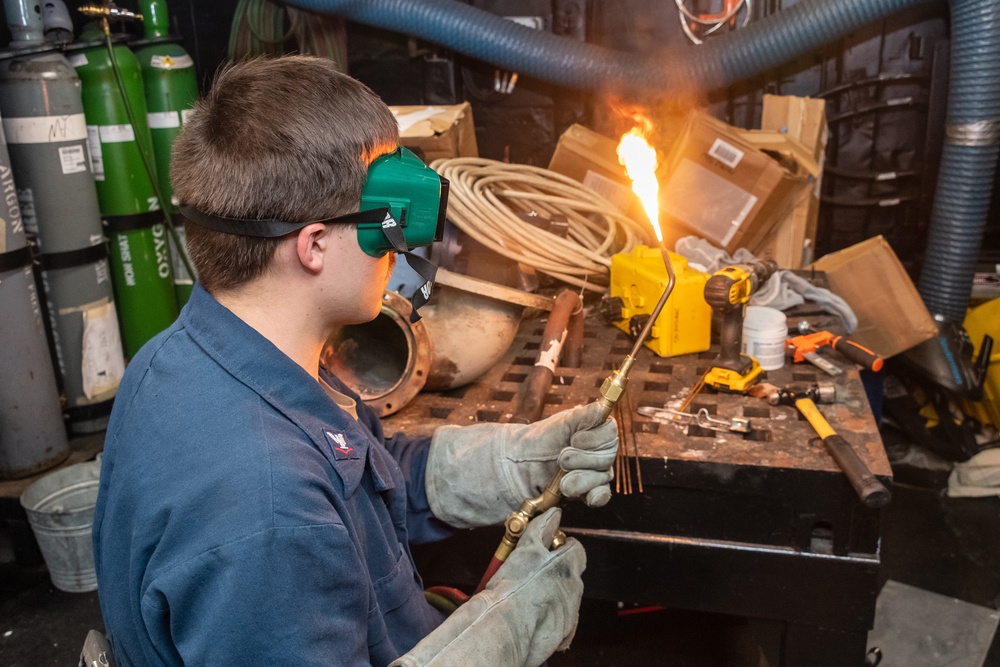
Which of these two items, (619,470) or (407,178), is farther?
(619,470)

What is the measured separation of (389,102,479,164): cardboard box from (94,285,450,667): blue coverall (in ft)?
7.01

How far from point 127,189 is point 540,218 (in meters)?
1.76

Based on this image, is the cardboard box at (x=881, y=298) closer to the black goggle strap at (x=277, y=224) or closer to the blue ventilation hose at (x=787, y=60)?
the blue ventilation hose at (x=787, y=60)

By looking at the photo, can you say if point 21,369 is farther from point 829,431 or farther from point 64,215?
point 829,431

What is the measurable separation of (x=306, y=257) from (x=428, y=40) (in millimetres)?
3008

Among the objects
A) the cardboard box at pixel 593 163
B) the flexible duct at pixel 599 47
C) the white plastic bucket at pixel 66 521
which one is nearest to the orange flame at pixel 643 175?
the cardboard box at pixel 593 163

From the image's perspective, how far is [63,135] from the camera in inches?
120

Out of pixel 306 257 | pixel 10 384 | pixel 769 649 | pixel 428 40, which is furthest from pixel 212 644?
pixel 428 40

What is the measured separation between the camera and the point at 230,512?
3.43ft

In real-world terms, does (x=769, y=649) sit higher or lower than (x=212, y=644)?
lower

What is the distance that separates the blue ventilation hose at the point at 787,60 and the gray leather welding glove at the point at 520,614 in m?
2.83

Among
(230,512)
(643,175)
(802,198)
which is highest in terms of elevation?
(643,175)

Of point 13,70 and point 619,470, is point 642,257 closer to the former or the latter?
point 619,470

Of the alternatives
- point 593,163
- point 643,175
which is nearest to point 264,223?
point 643,175
